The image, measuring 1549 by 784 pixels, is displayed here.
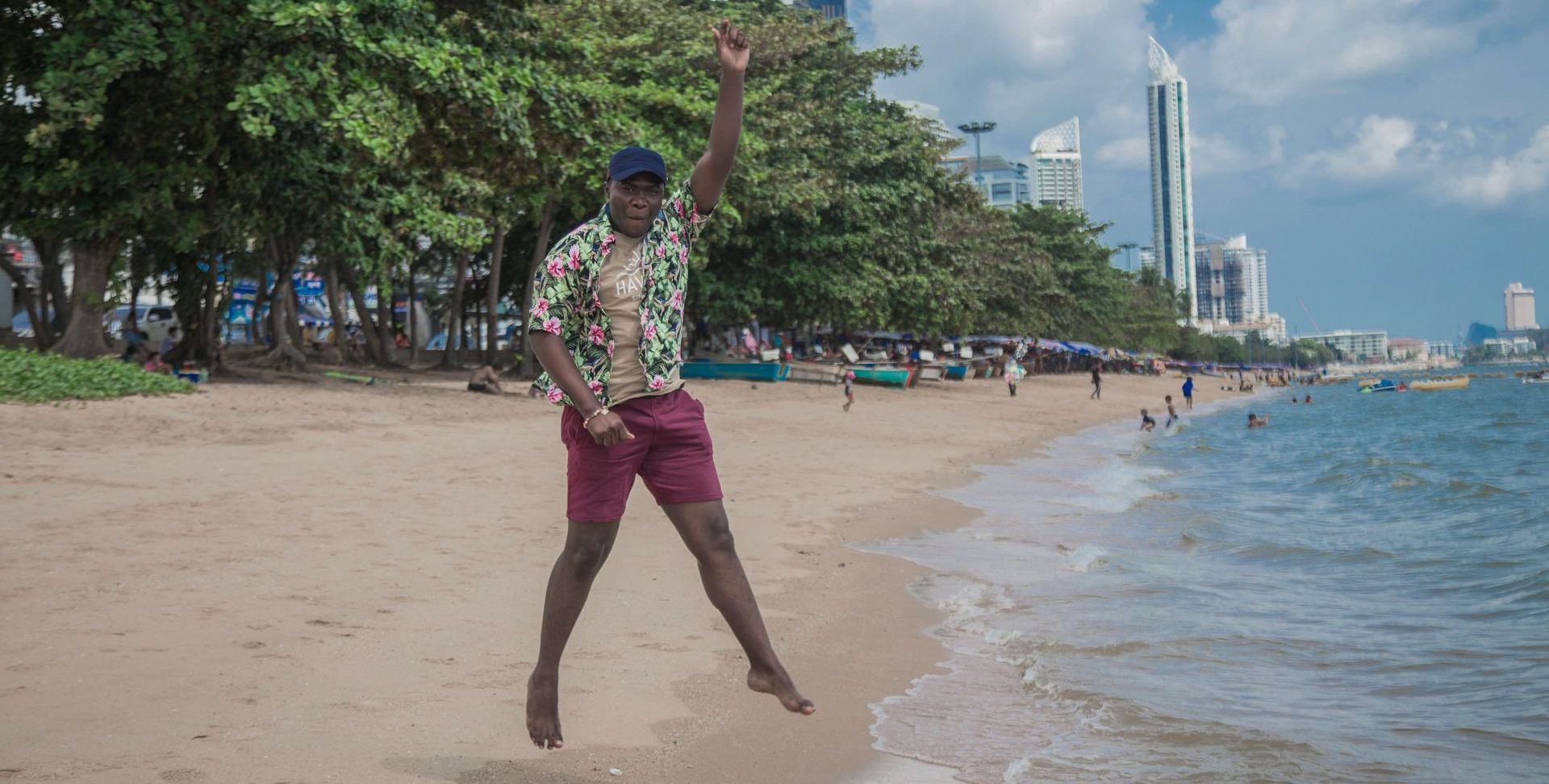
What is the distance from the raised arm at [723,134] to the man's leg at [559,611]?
1.03m

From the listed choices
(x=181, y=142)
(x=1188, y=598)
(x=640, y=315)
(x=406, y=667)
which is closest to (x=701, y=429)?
(x=640, y=315)

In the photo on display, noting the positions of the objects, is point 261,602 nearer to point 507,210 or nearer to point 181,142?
point 181,142

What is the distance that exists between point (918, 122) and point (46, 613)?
38.3 meters

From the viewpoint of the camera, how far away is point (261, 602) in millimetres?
5668

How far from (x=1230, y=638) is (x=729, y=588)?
159 inches

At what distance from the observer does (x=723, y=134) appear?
3768 mm

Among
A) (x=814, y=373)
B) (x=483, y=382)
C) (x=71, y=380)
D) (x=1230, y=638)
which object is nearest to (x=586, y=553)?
(x=1230, y=638)

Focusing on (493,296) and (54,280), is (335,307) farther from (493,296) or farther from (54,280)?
(54,280)

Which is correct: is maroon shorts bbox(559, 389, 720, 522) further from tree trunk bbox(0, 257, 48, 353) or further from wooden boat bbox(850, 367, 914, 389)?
wooden boat bbox(850, 367, 914, 389)

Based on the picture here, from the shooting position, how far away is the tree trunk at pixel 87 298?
16.7 meters

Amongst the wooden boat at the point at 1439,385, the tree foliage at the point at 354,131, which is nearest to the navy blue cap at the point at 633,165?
the tree foliage at the point at 354,131

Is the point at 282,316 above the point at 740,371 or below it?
above

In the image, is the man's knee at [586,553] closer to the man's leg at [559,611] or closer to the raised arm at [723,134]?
the man's leg at [559,611]

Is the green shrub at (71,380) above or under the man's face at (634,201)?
under
